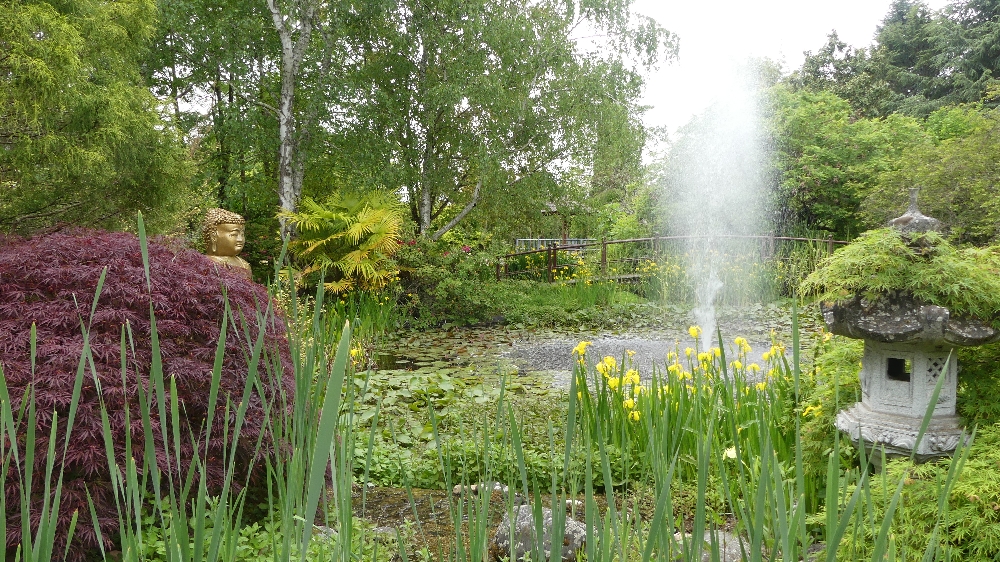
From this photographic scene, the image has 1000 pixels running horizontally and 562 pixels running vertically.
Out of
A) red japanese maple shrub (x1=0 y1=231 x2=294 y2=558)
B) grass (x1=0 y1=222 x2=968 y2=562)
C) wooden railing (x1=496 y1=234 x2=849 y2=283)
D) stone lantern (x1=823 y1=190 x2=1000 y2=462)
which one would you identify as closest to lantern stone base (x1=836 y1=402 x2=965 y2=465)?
stone lantern (x1=823 y1=190 x2=1000 y2=462)

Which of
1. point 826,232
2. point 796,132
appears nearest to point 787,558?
point 826,232

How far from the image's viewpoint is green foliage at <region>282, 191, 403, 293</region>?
7430mm

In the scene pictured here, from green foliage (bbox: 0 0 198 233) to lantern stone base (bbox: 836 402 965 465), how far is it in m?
4.05

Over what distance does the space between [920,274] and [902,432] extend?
49 cm

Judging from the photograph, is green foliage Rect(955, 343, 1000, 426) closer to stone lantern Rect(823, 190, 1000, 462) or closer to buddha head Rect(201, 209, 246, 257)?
stone lantern Rect(823, 190, 1000, 462)

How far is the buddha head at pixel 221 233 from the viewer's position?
555 centimetres

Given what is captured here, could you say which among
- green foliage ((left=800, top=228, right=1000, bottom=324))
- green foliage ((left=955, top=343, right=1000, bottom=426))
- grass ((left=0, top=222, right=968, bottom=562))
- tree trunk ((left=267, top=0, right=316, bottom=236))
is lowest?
green foliage ((left=955, top=343, right=1000, bottom=426))

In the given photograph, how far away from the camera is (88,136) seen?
441 centimetres

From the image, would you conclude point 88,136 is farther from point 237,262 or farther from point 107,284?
point 107,284

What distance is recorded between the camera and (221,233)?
556 centimetres

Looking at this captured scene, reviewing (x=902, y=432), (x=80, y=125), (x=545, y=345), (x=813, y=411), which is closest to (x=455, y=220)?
(x=545, y=345)

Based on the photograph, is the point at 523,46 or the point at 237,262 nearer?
the point at 237,262

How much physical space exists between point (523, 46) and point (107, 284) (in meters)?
7.30

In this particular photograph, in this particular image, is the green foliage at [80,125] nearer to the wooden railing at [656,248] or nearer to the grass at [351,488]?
the grass at [351,488]
